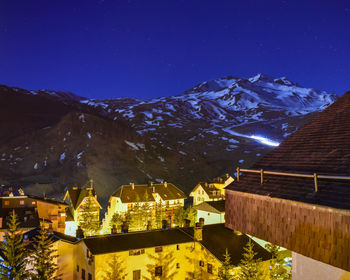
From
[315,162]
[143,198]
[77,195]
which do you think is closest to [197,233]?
[315,162]

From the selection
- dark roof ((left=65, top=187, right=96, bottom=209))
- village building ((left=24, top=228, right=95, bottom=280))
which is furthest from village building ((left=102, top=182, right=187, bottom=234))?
village building ((left=24, top=228, right=95, bottom=280))

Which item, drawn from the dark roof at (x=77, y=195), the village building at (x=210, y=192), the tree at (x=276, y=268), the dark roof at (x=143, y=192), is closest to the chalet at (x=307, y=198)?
the tree at (x=276, y=268)

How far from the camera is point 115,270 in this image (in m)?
26.3

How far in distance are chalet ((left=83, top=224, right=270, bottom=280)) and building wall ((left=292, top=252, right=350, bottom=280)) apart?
15.2 metres

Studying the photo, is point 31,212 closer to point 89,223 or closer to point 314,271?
point 89,223

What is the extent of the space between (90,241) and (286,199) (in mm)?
22126

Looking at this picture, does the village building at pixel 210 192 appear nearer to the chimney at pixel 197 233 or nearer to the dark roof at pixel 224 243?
the dark roof at pixel 224 243

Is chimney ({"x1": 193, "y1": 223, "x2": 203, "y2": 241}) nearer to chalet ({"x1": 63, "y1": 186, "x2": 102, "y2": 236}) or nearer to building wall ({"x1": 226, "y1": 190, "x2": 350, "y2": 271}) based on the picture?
building wall ({"x1": 226, "y1": 190, "x2": 350, "y2": 271})

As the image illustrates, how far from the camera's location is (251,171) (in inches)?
519

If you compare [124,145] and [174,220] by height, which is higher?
[124,145]

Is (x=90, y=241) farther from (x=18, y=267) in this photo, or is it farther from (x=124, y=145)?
(x=124, y=145)

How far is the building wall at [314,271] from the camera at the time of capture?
397 inches

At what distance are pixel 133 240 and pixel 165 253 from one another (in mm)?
3169

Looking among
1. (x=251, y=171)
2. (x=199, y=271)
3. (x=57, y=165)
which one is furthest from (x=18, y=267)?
(x=57, y=165)
